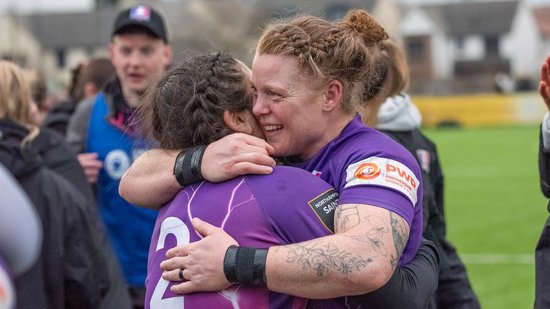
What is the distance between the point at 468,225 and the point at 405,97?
1026 centimetres

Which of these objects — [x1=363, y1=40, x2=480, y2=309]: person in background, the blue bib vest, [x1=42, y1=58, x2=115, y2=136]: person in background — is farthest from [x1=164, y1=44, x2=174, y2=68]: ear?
[x1=363, y1=40, x2=480, y2=309]: person in background

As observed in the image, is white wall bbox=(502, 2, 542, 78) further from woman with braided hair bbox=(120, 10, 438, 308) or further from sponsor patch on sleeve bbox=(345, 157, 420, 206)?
sponsor patch on sleeve bbox=(345, 157, 420, 206)

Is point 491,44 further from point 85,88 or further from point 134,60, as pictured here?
point 134,60

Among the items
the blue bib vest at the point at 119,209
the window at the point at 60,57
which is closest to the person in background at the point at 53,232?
the blue bib vest at the point at 119,209

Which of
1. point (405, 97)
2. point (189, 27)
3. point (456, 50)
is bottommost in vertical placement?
point (456, 50)

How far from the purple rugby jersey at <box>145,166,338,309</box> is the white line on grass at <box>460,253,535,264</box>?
9225 mm

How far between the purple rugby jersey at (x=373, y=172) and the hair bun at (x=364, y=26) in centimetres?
27

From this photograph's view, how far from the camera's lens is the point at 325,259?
8.64 ft

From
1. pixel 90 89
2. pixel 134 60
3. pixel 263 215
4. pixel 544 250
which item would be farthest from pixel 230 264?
pixel 90 89

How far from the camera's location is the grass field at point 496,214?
10406mm

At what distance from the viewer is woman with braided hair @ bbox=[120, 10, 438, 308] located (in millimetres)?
2658

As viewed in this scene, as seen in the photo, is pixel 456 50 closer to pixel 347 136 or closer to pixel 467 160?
pixel 467 160

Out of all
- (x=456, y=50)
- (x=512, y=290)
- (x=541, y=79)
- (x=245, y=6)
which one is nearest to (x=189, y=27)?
(x=245, y=6)

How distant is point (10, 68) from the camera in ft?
16.2
